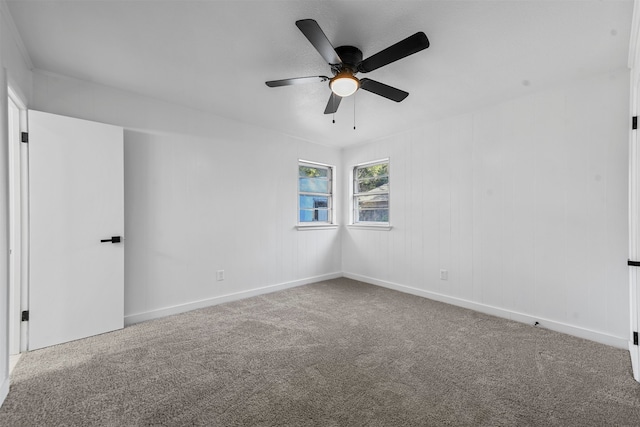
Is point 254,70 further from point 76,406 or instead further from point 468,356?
point 468,356

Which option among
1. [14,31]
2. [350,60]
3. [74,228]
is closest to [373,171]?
[350,60]

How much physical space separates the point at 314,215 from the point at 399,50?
339 centimetres

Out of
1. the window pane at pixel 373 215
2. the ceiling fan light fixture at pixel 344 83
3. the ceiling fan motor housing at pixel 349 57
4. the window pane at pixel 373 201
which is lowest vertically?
the window pane at pixel 373 215

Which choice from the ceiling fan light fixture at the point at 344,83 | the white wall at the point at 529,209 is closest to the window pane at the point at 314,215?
the white wall at the point at 529,209

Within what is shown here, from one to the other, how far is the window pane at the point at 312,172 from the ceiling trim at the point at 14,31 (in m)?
3.20

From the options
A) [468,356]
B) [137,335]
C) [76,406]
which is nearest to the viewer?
[76,406]

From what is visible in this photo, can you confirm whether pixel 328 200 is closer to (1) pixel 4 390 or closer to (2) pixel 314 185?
(2) pixel 314 185

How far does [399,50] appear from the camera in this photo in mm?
1804

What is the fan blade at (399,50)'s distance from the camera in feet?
5.51

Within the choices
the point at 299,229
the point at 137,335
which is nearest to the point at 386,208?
the point at 299,229

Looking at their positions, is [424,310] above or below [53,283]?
below

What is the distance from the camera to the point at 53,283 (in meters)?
2.43

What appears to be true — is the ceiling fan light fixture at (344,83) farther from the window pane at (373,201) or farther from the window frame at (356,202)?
the window pane at (373,201)

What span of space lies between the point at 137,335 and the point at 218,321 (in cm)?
73
